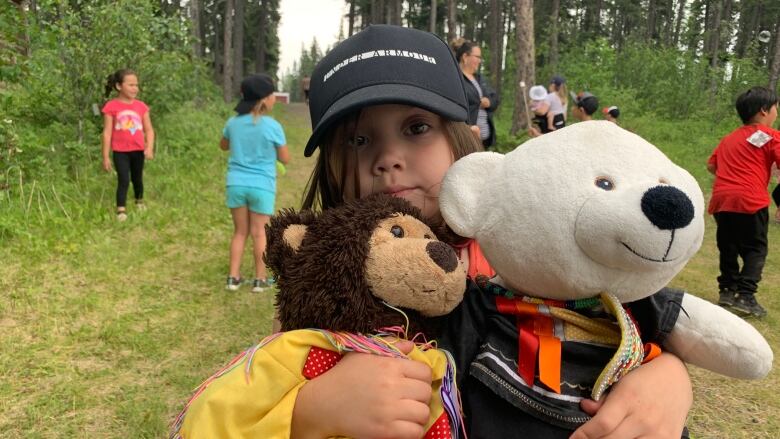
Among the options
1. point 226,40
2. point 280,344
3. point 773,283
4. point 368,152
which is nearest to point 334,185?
point 368,152

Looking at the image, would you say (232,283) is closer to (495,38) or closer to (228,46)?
(228,46)

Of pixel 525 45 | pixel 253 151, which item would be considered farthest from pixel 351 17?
pixel 253 151

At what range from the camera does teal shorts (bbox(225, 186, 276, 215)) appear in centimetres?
459

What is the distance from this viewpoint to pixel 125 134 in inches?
235

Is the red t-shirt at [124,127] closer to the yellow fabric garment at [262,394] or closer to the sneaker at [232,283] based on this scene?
the sneaker at [232,283]

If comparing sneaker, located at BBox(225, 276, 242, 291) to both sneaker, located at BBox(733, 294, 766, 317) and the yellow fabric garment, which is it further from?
sneaker, located at BBox(733, 294, 766, 317)

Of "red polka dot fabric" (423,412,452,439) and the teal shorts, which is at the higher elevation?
"red polka dot fabric" (423,412,452,439)

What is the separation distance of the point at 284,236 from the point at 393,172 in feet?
1.27

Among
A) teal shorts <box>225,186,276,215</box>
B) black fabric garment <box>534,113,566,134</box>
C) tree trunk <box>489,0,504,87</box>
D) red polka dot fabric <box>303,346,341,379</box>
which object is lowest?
teal shorts <box>225,186,276,215</box>

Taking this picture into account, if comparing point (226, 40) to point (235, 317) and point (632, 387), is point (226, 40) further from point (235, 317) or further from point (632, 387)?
point (632, 387)

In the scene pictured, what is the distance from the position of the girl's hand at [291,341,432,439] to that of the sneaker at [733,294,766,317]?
4.46m

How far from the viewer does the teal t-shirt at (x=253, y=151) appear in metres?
4.61

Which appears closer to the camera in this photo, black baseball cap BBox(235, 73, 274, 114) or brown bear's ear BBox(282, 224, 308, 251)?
brown bear's ear BBox(282, 224, 308, 251)

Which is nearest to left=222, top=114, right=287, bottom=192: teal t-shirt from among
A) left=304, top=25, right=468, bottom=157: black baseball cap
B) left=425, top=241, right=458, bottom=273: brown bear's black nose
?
left=304, top=25, right=468, bottom=157: black baseball cap
